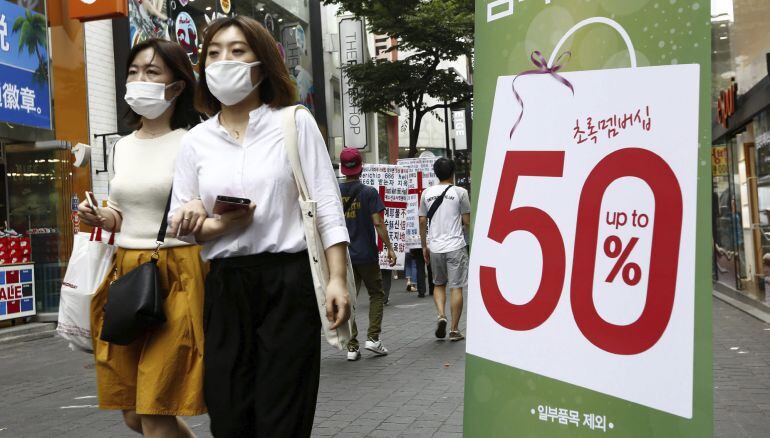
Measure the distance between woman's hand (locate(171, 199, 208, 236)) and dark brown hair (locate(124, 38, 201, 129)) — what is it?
0.95 meters

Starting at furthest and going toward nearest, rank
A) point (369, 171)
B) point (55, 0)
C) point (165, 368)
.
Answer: point (369, 171), point (55, 0), point (165, 368)

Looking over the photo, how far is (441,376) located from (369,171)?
32.0 feet

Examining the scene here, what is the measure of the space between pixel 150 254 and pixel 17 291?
32.3 feet

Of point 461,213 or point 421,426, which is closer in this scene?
point 421,426

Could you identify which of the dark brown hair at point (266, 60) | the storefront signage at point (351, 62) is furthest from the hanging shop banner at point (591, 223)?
the storefront signage at point (351, 62)

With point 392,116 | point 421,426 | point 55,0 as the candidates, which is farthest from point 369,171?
point 392,116

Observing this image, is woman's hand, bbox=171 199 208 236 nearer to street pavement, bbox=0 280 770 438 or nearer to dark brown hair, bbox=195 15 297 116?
dark brown hair, bbox=195 15 297 116

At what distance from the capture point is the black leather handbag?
9.92ft

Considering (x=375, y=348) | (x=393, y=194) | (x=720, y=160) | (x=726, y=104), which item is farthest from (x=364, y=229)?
(x=720, y=160)

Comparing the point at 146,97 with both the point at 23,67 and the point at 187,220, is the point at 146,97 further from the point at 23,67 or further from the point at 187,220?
the point at 23,67

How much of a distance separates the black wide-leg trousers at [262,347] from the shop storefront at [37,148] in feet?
33.3

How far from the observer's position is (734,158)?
14.6m

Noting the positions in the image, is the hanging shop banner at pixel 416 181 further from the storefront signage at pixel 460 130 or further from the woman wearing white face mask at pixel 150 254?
the storefront signage at pixel 460 130

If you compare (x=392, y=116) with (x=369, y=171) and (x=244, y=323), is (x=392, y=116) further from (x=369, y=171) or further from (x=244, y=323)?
(x=244, y=323)
